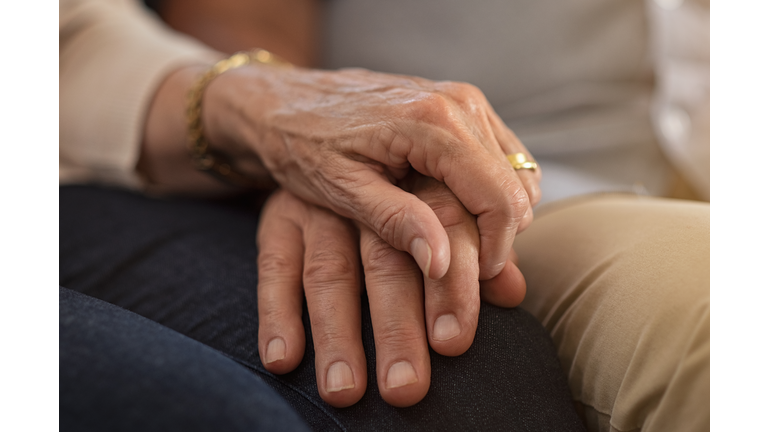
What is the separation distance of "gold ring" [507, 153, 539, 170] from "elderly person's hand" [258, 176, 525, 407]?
0.09 metres

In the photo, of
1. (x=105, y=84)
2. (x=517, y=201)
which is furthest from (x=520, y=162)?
(x=105, y=84)

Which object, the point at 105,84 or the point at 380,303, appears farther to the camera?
the point at 105,84

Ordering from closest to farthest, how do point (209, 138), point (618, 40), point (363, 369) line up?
1. point (363, 369)
2. point (209, 138)
3. point (618, 40)

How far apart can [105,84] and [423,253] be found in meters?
0.69

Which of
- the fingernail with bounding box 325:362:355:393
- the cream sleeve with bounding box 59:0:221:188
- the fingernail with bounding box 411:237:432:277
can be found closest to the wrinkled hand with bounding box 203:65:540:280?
the fingernail with bounding box 411:237:432:277

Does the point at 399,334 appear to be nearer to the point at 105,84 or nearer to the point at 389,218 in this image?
the point at 389,218

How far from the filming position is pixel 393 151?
1.60ft

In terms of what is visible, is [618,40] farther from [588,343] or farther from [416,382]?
[416,382]

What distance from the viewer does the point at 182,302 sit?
56 cm

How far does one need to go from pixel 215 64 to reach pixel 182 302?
0.40 metres

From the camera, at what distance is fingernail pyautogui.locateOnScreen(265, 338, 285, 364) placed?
46cm

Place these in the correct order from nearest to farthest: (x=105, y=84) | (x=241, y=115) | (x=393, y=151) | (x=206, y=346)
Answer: (x=206, y=346)
(x=393, y=151)
(x=241, y=115)
(x=105, y=84)

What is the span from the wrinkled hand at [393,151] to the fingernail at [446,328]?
0.05m
